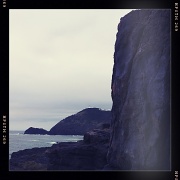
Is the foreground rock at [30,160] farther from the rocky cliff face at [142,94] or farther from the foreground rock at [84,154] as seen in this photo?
the rocky cliff face at [142,94]

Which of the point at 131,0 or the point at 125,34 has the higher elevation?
the point at 125,34

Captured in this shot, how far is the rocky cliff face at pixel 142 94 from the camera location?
22875mm

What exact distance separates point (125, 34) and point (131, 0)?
34264 millimetres

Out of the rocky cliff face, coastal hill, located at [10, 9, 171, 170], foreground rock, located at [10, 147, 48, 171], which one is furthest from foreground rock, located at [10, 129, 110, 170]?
foreground rock, located at [10, 147, 48, 171]

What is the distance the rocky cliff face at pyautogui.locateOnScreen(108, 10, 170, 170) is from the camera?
75.0ft

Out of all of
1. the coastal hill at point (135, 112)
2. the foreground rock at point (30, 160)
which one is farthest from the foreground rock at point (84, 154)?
the foreground rock at point (30, 160)

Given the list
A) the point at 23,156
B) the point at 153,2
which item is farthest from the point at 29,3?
the point at 23,156

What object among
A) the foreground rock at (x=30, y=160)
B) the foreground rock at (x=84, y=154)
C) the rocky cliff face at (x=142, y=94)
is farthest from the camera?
the foreground rock at (x=30, y=160)

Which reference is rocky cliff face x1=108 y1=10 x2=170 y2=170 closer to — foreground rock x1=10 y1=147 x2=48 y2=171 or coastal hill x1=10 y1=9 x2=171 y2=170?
coastal hill x1=10 y1=9 x2=171 y2=170

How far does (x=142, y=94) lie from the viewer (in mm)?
30656

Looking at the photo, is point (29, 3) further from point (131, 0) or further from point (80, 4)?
point (131, 0)
